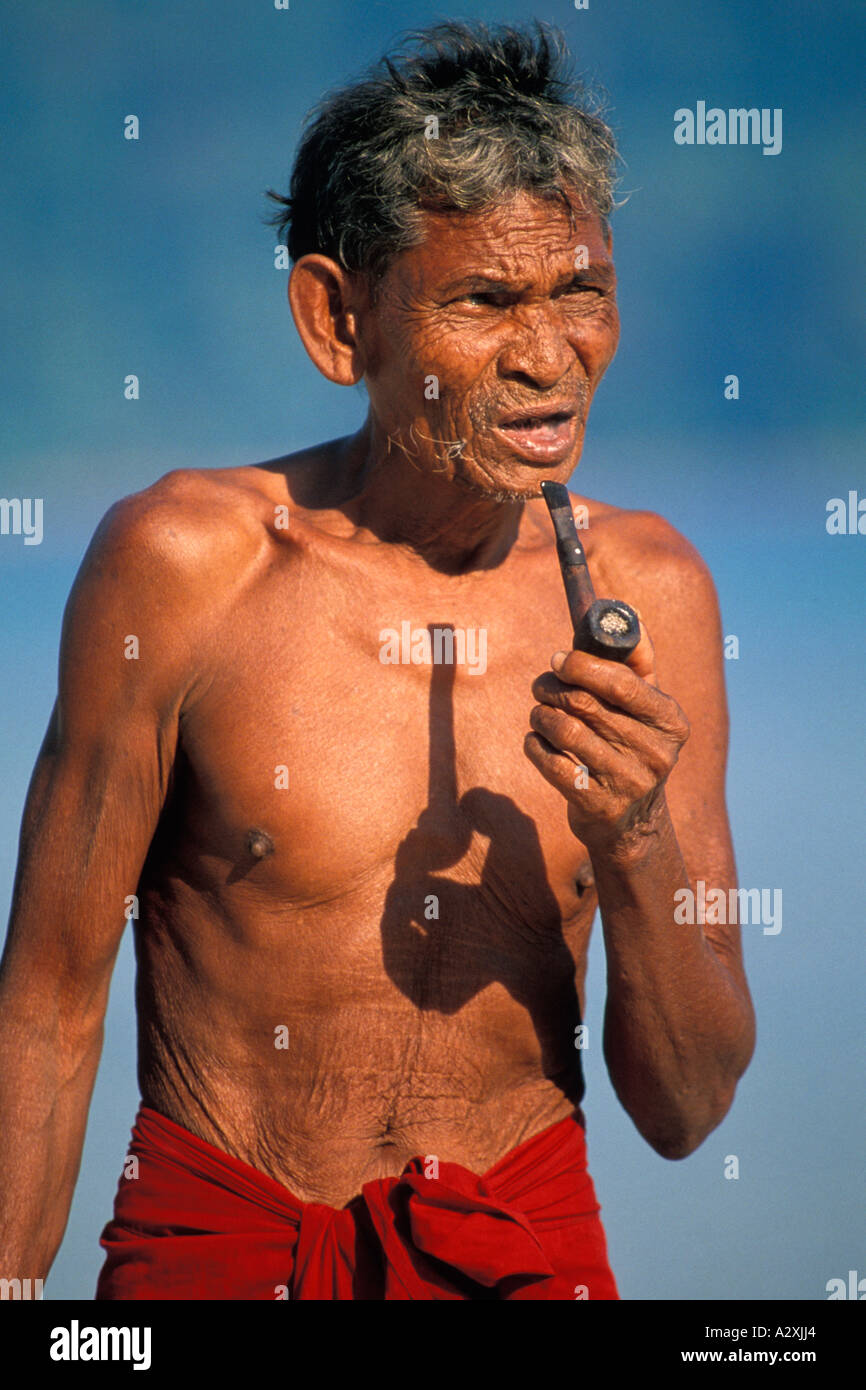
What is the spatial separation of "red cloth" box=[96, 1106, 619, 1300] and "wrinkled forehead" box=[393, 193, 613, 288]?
1369 mm

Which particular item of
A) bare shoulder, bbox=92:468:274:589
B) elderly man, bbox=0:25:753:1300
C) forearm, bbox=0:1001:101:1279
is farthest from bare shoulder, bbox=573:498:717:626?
forearm, bbox=0:1001:101:1279

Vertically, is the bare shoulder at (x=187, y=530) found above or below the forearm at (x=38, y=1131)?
above

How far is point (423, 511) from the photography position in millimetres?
2729

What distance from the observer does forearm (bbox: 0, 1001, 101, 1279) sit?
2438mm

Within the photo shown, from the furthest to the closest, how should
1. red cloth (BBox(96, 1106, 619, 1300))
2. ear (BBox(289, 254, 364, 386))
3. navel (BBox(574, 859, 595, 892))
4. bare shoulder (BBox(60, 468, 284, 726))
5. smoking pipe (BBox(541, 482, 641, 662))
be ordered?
1. ear (BBox(289, 254, 364, 386))
2. navel (BBox(574, 859, 595, 892))
3. bare shoulder (BBox(60, 468, 284, 726))
4. red cloth (BBox(96, 1106, 619, 1300))
5. smoking pipe (BBox(541, 482, 641, 662))

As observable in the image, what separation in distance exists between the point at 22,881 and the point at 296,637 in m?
0.57

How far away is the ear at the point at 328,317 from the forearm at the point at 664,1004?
3.12 feet

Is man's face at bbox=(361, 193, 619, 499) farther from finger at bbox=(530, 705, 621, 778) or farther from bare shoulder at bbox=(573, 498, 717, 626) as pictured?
finger at bbox=(530, 705, 621, 778)

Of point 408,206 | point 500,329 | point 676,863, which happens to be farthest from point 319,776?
point 408,206

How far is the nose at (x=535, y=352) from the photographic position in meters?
2.50

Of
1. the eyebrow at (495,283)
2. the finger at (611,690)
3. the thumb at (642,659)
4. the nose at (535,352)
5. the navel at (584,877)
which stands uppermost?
the eyebrow at (495,283)

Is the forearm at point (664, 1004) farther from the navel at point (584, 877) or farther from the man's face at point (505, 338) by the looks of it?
the man's face at point (505, 338)

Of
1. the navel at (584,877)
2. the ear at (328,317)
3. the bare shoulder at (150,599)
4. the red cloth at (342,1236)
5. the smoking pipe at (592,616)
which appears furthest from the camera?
the ear at (328,317)

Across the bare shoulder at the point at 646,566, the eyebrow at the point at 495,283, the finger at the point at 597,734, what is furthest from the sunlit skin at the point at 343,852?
the bare shoulder at the point at 646,566
